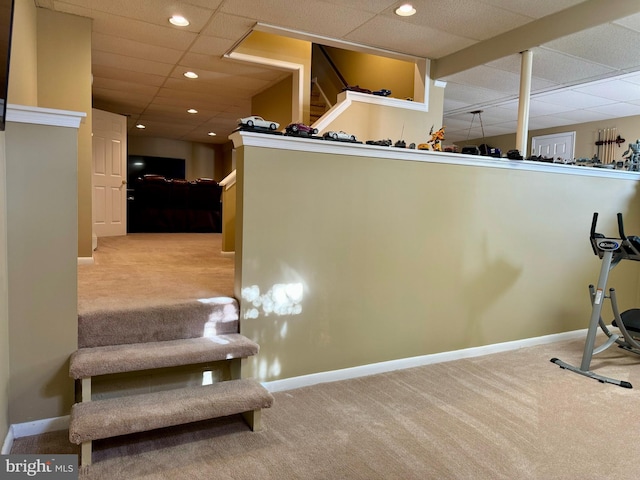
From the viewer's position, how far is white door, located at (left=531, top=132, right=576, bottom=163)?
7754 mm

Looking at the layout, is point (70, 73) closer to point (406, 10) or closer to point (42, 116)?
point (42, 116)

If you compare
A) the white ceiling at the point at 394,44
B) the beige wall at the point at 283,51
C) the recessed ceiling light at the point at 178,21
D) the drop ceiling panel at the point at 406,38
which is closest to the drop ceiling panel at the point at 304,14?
the white ceiling at the point at 394,44

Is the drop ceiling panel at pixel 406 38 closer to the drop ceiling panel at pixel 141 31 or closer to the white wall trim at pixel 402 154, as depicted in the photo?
the white wall trim at pixel 402 154

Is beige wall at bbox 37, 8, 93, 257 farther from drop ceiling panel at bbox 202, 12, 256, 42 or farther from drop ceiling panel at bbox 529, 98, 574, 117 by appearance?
drop ceiling panel at bbox 529, 98, 574, 117

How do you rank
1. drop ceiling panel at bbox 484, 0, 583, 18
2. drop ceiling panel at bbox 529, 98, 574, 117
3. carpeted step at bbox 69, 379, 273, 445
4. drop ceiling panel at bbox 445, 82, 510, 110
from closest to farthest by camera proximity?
carpeted step at bbox 69, 379, 273, 445
drop ceiling panel at bbox 484, 0, 583, 18
drop ceiling panel at bbox 445, 82, 510, 110
drop ceiling panel at bbox 529, 98, 574, 117

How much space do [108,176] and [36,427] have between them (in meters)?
5.54

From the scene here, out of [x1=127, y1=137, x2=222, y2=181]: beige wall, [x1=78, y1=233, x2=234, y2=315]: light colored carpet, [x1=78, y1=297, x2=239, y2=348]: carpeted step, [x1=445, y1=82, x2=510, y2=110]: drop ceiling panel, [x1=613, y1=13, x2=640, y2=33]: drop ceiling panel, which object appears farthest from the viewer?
[x1=127, y1=137, x2=222, y2=181]: beige wall

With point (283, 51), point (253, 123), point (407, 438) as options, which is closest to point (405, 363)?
point (407, 438)

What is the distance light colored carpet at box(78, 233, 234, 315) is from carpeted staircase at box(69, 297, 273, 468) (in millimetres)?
102

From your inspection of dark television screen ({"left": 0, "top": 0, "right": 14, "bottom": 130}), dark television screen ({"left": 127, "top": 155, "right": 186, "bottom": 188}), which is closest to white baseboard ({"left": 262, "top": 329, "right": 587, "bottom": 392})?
dark television screen ({"left": 0, "top": 0, "right": 14, "bottom": 130})

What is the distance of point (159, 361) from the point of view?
2184 mm

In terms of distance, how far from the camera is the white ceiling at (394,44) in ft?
11.8

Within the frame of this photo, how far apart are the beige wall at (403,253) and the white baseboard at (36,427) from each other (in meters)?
1.01
